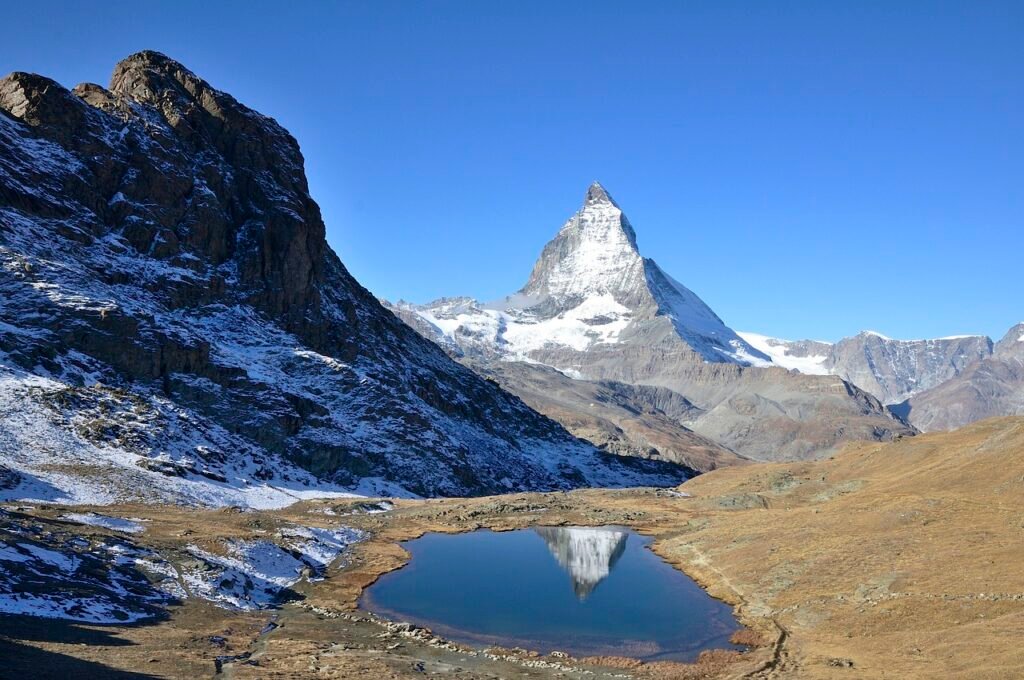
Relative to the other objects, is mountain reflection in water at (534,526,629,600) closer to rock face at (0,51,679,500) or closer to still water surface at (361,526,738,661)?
still water surface at (361,526,738,661)

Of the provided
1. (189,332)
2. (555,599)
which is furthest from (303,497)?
(555,599)

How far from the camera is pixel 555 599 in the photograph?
59281mm

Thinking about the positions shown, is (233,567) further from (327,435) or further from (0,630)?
(327,435)

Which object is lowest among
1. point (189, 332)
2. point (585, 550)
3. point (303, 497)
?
point (585, 550)

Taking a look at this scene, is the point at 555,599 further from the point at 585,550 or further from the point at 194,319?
the point at 194,319

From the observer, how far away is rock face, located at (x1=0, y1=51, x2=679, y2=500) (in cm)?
10000

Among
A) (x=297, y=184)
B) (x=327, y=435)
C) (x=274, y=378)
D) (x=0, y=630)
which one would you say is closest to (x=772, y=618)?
(x=0, y=630)

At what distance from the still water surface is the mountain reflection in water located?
0.16 m

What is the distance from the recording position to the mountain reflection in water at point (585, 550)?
223ft

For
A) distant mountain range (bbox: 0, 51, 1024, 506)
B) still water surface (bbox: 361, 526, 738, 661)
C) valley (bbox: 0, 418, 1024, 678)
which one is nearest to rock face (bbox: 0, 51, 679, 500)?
distant mountain range (bbox: 0, 51, 1024, 506)

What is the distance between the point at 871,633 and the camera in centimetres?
4231

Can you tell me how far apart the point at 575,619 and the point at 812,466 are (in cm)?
8803

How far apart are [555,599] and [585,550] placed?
1031 inches

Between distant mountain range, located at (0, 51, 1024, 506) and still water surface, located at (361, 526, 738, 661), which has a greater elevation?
distant mountain range, located at (0, 51, 1024, 506)
